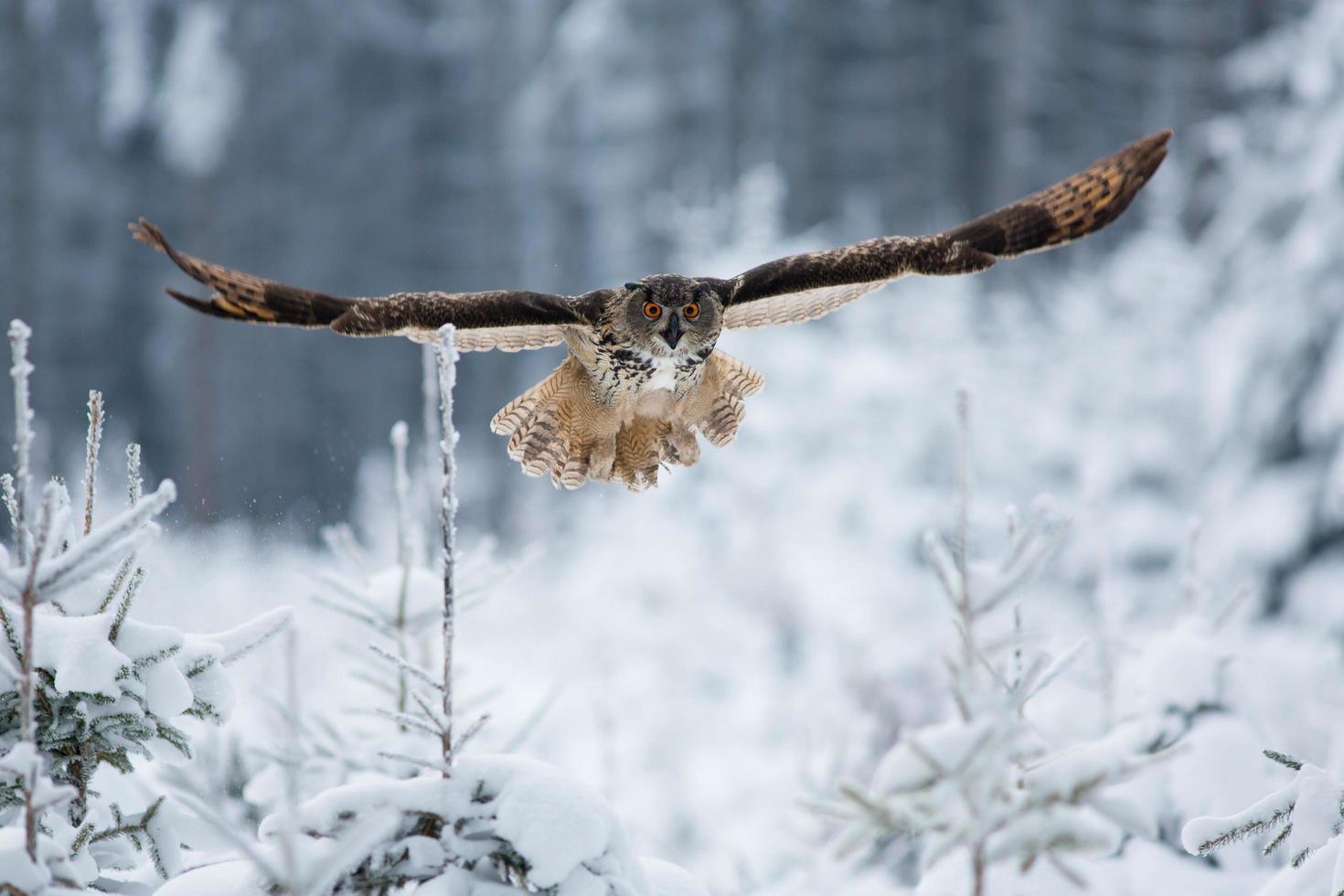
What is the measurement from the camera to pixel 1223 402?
910cm

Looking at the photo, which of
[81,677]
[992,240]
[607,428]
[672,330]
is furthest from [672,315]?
[81,677]

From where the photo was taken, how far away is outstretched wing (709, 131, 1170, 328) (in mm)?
3197

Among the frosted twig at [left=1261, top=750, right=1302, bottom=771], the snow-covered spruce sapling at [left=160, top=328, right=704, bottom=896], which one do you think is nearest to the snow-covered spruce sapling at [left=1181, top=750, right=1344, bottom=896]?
the frosted twig at [left=1261, top=750, right=1302, bottom=771]

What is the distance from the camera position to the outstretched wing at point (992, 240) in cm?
320

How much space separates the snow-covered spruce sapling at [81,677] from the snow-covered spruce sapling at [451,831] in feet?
1.06

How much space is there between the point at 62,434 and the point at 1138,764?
65.8 ft

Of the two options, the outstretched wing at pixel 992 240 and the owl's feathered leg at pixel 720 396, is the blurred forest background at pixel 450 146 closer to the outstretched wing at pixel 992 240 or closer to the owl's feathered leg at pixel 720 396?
the owl's feathered leg at pixel 720 396

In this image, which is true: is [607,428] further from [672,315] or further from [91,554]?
[91,554]

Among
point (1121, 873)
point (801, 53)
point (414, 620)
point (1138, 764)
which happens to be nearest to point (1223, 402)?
point (1121, 873)

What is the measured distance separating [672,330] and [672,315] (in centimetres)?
5

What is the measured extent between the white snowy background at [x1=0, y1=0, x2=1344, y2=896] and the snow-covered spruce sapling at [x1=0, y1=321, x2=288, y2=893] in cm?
80

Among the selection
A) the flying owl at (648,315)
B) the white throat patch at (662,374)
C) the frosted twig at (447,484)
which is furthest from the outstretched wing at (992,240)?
the frosted twig at (447,484)

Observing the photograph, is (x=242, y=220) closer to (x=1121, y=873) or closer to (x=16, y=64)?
(x=16, y=64)

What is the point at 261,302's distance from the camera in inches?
121
